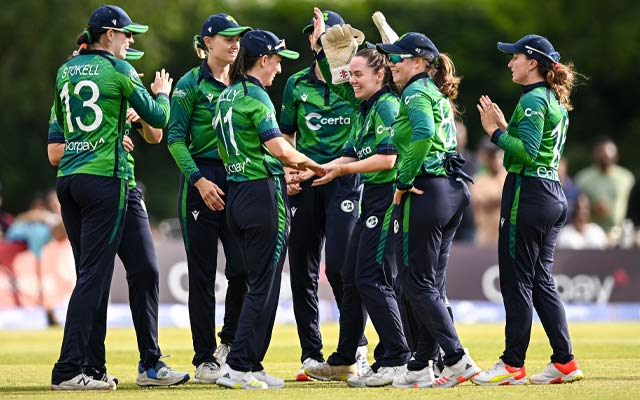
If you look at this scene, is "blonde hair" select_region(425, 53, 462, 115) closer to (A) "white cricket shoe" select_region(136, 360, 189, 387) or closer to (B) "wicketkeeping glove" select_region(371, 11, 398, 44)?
(B) "wicketkeeping glove" select_region(371, 11, 398, 44)

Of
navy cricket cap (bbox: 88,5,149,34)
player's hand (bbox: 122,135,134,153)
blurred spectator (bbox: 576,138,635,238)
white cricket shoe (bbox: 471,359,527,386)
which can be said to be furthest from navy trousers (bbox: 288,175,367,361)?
blurred spectator (bbox: 576,138,635,238)

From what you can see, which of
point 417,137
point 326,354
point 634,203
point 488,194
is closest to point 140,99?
point 417,137

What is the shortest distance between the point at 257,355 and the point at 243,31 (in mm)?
2681

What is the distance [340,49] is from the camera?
432 inches

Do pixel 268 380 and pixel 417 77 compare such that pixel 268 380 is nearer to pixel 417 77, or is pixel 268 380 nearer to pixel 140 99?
pixel 140 99

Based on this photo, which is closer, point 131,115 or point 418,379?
point 418,379

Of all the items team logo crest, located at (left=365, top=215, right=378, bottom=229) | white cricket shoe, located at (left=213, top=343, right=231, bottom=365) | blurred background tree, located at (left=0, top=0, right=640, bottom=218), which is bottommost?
white cricket shoe, located at (left=213, top=343, right=231, bottom=365)

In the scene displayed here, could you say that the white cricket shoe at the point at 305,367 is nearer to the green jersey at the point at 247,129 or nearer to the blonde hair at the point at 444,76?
the green jersey at the point at 247,129

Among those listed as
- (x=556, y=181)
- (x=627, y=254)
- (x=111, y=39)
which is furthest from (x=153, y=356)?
(x=627, y=254)

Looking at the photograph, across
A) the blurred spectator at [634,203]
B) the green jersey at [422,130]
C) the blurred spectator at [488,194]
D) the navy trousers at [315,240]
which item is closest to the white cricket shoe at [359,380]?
the navy trousers at [315,240]

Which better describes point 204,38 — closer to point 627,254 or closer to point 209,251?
point 209,251

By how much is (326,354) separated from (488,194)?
7.88 metres

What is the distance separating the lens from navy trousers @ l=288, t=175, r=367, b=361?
36.2 feet

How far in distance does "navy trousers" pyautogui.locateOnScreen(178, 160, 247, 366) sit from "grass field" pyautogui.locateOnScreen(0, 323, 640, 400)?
17.8 inches
